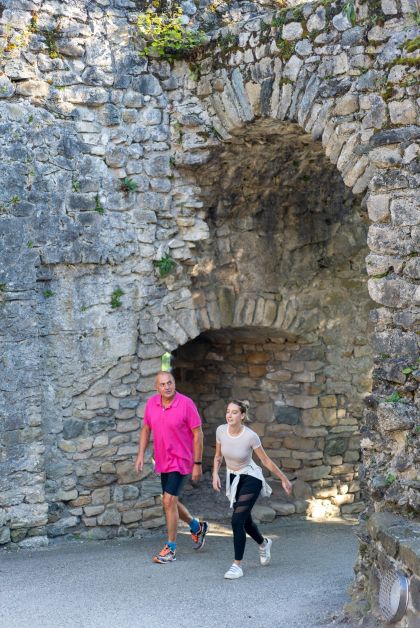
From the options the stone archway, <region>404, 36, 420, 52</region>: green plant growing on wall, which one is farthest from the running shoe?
<region>404, 36, 420, 52</region>: green plant growing on wall

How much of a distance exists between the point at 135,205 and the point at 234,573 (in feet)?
10.1

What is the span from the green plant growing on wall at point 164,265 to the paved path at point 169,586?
7.23ft

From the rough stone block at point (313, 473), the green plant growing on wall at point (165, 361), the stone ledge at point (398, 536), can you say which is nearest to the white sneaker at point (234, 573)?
the stone ledge at point (398, 536)

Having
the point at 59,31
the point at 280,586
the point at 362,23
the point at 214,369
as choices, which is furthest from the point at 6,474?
the point at 362,23

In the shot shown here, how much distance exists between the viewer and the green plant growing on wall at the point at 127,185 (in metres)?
7.39

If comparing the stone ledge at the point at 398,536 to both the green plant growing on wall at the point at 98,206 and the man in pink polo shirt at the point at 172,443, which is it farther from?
the green plant growing on wall at the point at 98,206

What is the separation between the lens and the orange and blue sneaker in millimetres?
6520

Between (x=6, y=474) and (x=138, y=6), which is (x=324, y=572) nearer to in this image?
(x=6, y=474)

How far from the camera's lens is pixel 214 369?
30.2ft

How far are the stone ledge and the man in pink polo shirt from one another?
6.04ft

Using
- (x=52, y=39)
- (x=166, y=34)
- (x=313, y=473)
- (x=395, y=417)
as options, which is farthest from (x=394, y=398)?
(x=52, y=39)

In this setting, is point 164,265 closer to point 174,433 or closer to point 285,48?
point 174,433

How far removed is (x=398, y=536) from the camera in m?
4.62

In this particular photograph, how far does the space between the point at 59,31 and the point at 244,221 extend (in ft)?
7.41
